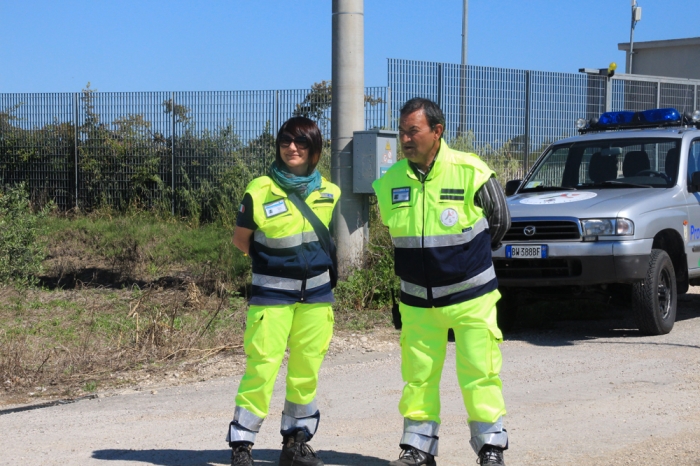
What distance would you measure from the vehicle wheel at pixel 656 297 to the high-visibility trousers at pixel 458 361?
4095 mm

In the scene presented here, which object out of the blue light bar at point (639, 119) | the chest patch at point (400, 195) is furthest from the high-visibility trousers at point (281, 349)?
the blue light bar at point (639, 119)

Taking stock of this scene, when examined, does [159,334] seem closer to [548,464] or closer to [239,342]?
[239,342]

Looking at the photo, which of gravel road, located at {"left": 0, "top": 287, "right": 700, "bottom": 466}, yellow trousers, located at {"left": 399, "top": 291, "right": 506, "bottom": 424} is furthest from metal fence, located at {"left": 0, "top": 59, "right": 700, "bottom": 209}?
yellow trousers, located at {"left": 399, "top": 291, "right": 506, "bottom": 424}

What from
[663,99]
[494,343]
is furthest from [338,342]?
[663,99]

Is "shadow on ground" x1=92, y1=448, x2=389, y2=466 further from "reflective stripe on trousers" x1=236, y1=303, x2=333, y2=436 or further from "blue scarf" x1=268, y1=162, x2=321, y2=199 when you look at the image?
"blue scarf" x1=268, y1=162, x2=321, y2=199

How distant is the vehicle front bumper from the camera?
795 centimetres

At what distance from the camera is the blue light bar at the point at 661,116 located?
32.8 feet

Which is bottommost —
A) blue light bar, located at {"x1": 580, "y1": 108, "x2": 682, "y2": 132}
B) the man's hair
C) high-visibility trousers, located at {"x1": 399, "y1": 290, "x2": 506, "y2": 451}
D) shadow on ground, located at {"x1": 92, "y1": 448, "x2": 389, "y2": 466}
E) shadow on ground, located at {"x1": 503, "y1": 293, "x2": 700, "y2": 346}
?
shadow on ground, located at {"x1": 92, "y1": 448, "x2": 389, "y2": 466}

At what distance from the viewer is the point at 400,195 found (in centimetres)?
456

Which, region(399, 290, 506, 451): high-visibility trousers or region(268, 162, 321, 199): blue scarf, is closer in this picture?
region(399, 290, 506, 451): high-visibility trousers

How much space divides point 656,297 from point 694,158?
6.19 ft

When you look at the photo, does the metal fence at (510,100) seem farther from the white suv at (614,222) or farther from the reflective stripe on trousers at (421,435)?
the reflective stripe on trousers at (421,435)

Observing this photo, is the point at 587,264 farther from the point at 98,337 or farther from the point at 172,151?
the point at 172,151

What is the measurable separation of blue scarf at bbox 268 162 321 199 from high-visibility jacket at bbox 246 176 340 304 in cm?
3
